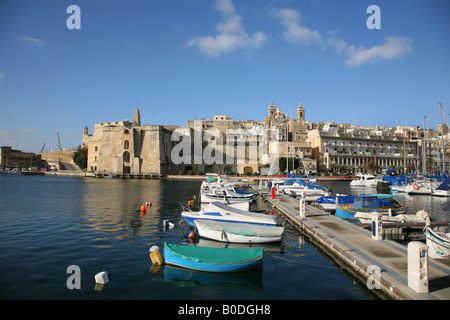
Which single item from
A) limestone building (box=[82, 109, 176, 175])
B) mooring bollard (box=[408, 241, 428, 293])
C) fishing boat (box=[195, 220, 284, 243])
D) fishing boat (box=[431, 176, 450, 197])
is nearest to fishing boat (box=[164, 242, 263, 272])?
fishing boat (box=[195, 220, 284, 243])

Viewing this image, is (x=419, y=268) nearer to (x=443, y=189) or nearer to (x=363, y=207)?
(x=363, y=207)

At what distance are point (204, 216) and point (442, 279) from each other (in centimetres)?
970

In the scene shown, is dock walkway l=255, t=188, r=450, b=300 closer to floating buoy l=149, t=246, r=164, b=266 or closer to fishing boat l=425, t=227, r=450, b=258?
fishing boat l=425, t=227, r=450, b=258

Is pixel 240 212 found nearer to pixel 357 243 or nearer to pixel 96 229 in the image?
pixel 357 243

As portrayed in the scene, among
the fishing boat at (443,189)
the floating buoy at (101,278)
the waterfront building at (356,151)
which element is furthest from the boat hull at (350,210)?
the waterfront building at (356,151)

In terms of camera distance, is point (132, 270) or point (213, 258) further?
point (132, 270)

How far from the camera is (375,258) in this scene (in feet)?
30.0

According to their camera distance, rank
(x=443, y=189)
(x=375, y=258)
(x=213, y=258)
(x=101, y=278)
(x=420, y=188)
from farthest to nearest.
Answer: (x=420, y=188), (x=443, y=189), (x=213, y=258), (x=375, y=258), (x=101, y=278)

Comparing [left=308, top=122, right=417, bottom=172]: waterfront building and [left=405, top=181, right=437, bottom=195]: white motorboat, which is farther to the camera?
[left=308, top=122, right=417, bottom=172]: waterfront building

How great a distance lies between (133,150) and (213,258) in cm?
6614

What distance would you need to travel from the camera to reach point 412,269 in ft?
22.3

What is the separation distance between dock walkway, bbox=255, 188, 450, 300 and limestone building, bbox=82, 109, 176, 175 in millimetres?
59329

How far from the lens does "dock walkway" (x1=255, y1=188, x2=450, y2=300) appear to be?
695 cm

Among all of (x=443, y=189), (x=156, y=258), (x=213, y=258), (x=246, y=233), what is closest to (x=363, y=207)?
(x=246, y=233)
